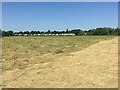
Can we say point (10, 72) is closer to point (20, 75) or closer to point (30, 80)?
point (20, 75)

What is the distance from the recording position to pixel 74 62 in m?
13.9

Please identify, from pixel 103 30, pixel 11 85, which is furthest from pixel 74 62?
pixel 103 30

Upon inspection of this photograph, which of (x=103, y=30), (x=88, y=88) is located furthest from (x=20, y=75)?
(x=103, y=30)

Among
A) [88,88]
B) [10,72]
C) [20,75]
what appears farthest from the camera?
[10,72]

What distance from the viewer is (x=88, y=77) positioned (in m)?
11.1

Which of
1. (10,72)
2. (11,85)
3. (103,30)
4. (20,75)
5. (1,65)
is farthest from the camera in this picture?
(103,30)

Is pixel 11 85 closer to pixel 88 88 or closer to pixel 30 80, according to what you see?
pixel 30 80

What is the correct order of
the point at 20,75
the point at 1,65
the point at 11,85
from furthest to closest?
the point at 1,65, the point at 20,75, the point at 11,85

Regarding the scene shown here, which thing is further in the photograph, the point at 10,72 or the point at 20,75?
the point at 10,72

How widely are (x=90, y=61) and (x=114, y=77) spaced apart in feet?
9.45

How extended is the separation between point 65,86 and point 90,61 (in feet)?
12.3

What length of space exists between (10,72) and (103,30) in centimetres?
2278

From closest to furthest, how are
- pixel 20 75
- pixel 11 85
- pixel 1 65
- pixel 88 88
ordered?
pixel 88 88 < pixel 11 85 < pixel 20 75 < pixel 1 65

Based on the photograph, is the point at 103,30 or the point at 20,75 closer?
the point at 20,75
